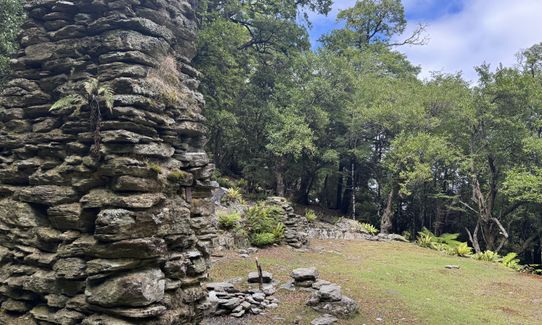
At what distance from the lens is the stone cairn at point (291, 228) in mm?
19766

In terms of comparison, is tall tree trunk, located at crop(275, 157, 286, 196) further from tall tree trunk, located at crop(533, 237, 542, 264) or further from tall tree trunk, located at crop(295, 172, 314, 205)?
tall tree trunk, located at crop(533, 237, 542, 264)

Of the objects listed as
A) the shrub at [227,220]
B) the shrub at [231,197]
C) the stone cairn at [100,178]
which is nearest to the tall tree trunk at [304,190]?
the shrub at [231,197]

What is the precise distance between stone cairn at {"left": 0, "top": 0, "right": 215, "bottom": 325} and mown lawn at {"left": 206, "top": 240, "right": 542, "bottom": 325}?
12.5ft

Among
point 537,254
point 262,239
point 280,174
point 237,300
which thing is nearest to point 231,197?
point 262,239

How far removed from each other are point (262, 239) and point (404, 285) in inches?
270

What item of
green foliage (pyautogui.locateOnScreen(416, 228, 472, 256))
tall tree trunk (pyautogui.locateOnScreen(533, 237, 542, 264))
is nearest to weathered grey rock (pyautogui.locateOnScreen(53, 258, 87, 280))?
green foliage (pyautogui.locateOnScreen(416, 228, 472, 256))

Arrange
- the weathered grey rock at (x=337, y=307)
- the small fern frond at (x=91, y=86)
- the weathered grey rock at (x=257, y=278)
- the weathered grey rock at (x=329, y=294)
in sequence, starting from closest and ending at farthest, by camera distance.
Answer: the small fern frond at (x=91, y=86) < the weathered grey rock at (x=337, y=307) < the weathered grey rock at (x=329, y=294) < the weathered grey rock at (x=257, y=278)

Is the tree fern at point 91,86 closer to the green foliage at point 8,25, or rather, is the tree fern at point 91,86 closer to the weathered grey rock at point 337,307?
the weathered grey rock at point 337,307

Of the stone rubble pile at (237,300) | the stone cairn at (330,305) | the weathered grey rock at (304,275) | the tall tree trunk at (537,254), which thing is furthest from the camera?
the tall tree trunk at (537,254)

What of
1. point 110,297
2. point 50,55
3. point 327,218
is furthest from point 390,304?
point 327,218

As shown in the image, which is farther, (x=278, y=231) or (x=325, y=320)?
(x=278, y=231)

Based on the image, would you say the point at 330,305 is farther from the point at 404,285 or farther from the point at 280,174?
the point at 280,174

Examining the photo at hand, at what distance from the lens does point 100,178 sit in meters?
6.98

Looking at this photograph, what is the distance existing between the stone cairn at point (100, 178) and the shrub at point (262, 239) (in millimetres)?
9124
